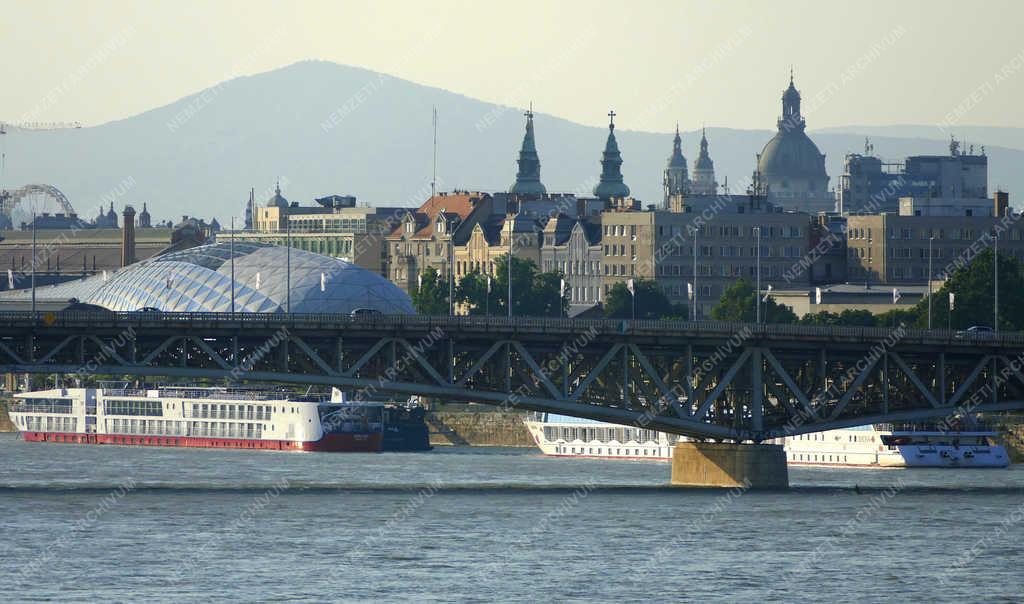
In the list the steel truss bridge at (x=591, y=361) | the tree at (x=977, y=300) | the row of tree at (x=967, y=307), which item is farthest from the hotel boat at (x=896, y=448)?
the row of tree at (x=967, y=307)

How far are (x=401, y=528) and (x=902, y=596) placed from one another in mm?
24386

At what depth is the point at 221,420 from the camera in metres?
174

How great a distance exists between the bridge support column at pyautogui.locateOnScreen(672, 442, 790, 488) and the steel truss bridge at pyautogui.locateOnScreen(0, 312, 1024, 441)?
2.75ft

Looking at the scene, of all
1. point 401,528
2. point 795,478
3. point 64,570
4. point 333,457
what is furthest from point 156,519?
point 333,457

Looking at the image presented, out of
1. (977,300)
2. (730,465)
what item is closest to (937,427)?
(730,465)

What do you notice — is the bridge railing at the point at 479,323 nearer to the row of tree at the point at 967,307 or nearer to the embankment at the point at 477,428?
the embankment at the point at 477,428

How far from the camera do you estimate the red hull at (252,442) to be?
6619 inches

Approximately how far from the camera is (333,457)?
158 m

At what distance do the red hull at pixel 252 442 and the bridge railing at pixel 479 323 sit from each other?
5203 cm

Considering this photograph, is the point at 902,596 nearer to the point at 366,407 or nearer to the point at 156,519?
the point at 156,519

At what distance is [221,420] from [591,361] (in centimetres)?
6373

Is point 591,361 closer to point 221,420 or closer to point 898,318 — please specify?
point 221,420

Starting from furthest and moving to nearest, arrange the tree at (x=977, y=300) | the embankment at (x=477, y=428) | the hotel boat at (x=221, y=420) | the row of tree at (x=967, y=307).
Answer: the row of tree at (x=967, y=307)
the tree at (x=977, y=300)
the embankment at (x=477, y=428)
the hotel boat at (x=221, y=420)

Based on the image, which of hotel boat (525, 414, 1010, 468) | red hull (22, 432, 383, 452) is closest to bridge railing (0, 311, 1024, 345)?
hotel boat (525, 414, 1010, 468)
